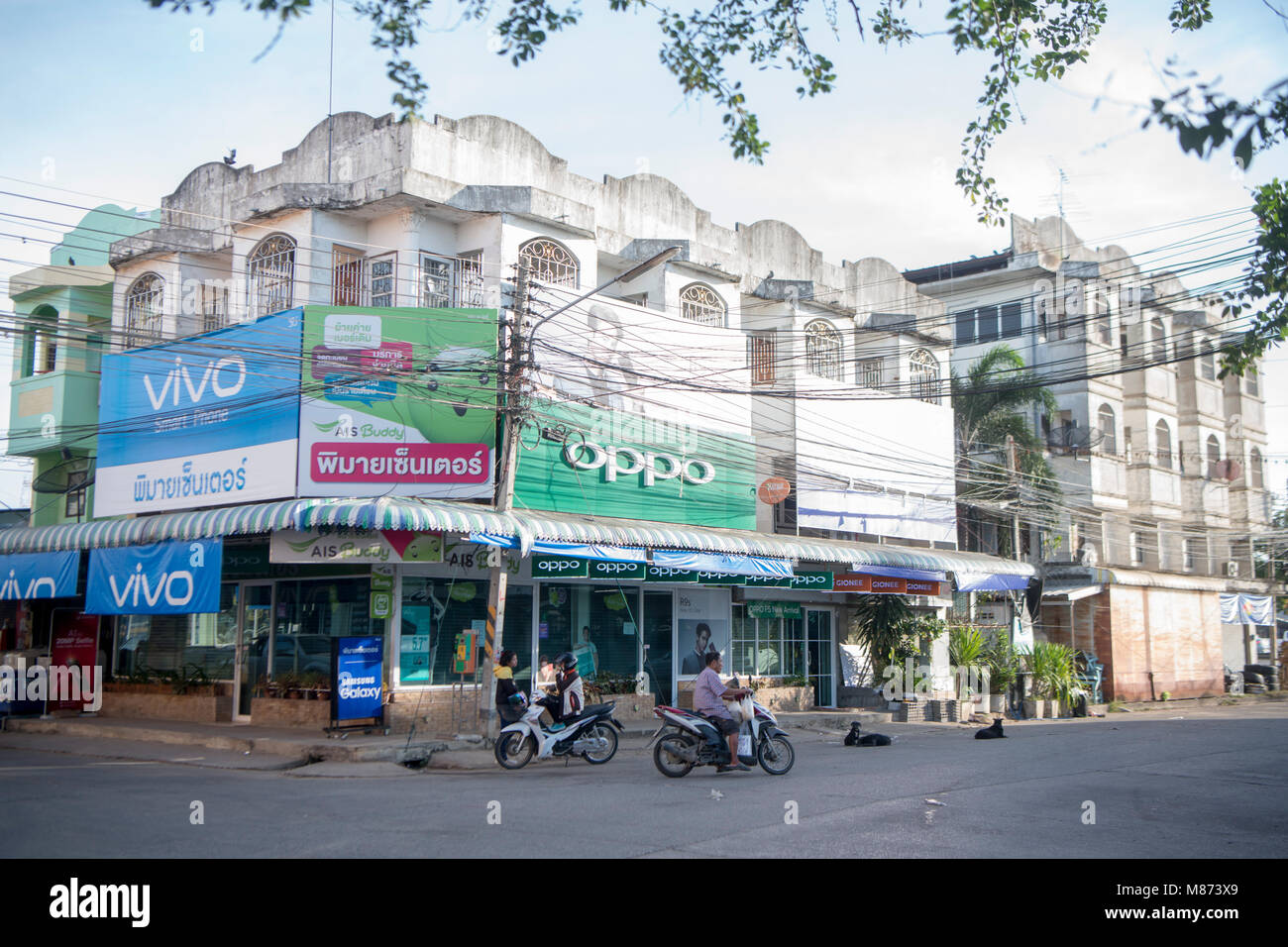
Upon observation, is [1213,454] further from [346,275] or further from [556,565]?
[346,275]

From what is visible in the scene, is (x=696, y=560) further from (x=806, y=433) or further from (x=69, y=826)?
(x=69, y=826)

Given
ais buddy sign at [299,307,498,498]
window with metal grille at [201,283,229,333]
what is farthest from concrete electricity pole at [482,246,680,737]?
window with metal grille at [201,283,229,333]

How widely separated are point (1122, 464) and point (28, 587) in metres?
32.8

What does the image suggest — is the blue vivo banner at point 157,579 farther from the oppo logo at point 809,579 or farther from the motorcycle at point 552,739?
the oppo logo at point 809,579

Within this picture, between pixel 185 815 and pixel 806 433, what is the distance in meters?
18.6

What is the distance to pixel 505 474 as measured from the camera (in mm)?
17750

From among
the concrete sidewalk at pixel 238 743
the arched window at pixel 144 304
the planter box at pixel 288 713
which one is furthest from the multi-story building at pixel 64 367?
the planter box at pixel 288 713

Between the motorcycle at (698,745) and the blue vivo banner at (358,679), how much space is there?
18.1ft

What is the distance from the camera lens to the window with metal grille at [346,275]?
21531 mm

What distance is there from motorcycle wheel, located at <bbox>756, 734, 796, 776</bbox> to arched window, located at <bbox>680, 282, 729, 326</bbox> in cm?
1269

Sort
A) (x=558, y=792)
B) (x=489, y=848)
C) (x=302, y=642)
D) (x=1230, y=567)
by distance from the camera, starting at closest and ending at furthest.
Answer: (x=489, y=848)
(x=558, y=792)
(x=302, y=642)
(x=1230, y=567)

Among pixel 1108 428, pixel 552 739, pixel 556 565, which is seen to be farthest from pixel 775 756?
pixel 1108 428
